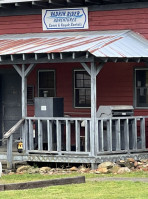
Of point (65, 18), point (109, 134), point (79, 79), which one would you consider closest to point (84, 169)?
point (109, 134)

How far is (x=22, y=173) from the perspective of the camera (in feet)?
67.0

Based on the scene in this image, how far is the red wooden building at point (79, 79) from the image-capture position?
20.8 m

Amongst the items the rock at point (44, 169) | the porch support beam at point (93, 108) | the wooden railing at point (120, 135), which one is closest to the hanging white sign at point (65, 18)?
the porch support beam at point (93, 108)

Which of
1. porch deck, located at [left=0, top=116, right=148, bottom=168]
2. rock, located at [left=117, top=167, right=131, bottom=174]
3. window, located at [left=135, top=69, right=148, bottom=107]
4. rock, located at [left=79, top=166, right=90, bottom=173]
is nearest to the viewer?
rock, located at [left=117, top=167, right=131, bottom=174]

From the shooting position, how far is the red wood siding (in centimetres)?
2283

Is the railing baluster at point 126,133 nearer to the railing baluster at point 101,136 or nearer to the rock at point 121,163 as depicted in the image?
Answer: the rock at point 121,163

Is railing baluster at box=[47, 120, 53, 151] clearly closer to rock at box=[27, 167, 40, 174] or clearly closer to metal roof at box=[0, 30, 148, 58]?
rock at box=[27, 167, 40, 174]

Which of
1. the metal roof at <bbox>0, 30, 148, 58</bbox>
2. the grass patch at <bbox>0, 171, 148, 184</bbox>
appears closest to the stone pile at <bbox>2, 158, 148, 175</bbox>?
the grass patch at <bbox>0, 171, 148, 184</bbox>

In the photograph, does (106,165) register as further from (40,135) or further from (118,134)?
(40,135)

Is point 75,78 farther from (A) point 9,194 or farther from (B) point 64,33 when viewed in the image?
(A) point 9,194

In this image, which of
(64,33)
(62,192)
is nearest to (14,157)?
(64,33)

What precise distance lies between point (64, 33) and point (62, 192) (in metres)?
9.70

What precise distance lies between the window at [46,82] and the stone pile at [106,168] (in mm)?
4161

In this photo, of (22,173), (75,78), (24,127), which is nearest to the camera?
(22,173)
